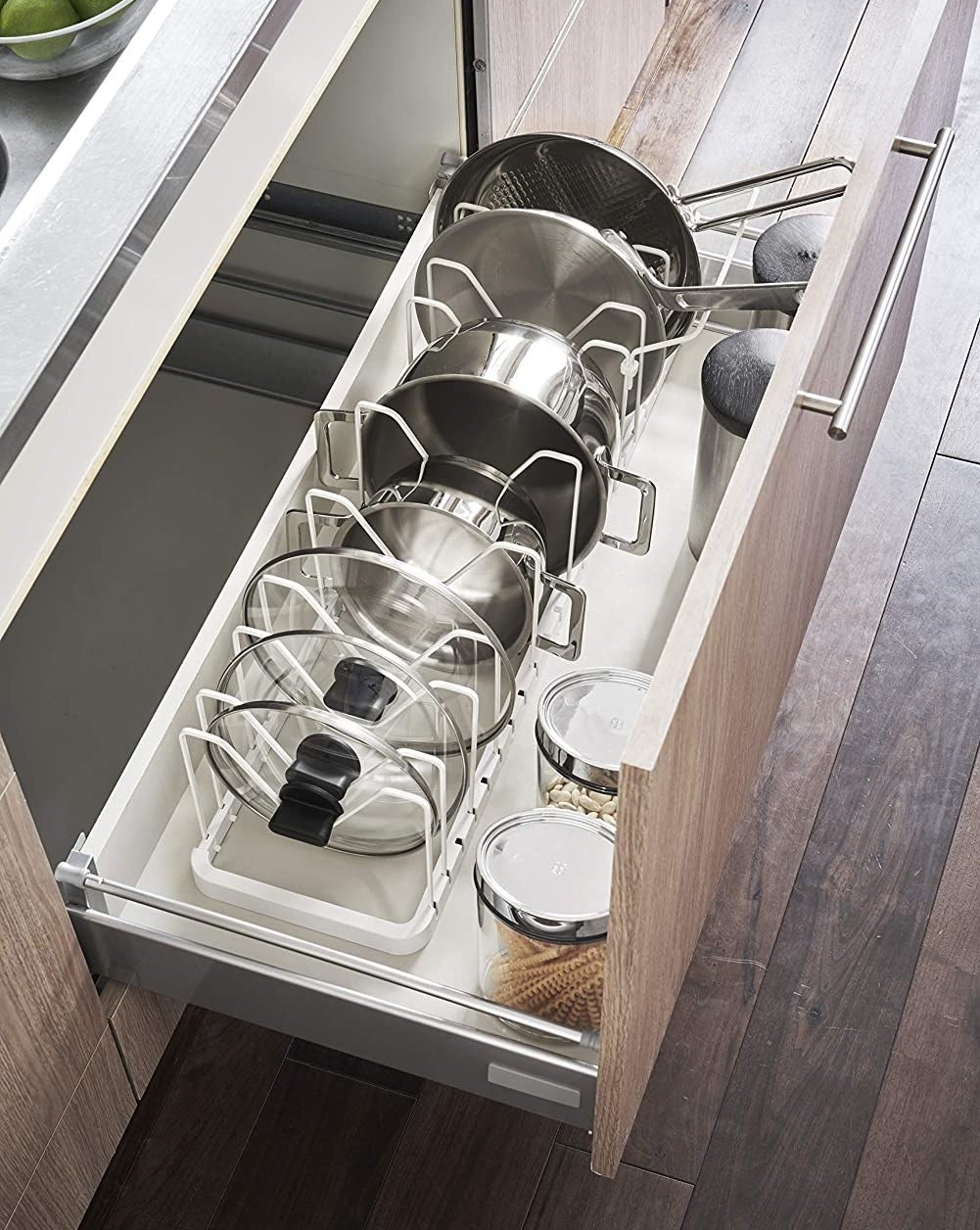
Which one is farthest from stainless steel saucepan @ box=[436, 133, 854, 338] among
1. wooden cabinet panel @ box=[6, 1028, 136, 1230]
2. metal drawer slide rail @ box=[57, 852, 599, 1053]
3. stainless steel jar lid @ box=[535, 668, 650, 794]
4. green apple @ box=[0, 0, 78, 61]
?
wooden cabinet panel @ box=[6, 1028, 136, 1230]

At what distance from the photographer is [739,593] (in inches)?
35.0

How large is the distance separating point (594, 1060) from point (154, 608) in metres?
0.61

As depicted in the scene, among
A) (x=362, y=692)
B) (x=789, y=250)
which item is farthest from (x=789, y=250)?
(x=362, y=692)

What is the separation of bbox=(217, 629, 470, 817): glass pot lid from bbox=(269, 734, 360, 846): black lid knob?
0.11 feet

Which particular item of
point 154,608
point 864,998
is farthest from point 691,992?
point 154,608

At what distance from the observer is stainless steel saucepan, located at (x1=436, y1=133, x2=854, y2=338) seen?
133 cm

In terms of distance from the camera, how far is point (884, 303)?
1.05 metres

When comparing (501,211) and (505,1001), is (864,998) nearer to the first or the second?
(505,1001)

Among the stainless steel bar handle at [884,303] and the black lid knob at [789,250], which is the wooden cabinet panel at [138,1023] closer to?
the stainless steel bar handle at [884,303]

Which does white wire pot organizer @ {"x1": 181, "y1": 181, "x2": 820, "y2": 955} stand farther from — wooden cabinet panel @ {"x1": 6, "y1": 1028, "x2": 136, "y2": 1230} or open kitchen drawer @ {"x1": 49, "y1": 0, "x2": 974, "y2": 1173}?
wooden cabinet panel @ {"x1": 6, "y1": 1028, "x2": 136, "y2": 1230}

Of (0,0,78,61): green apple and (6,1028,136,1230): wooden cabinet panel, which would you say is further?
(6,1028,136,1230): wooden cabinet panel

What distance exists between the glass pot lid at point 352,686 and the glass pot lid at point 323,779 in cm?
2

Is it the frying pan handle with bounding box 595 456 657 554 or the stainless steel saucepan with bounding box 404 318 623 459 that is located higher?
the stainless steel saucepan with bounding box 404 318 623 459

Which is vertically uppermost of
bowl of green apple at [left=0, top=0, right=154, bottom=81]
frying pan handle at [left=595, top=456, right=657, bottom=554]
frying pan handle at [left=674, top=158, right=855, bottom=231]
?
frying pan handle at [left=674, top=158, right=855, bottom=231]
